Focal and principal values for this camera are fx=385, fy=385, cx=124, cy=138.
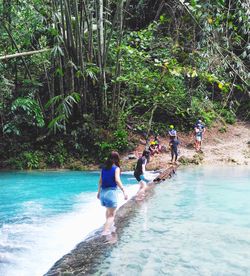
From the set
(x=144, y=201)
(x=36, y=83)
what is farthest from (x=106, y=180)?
(x=36, y=83)

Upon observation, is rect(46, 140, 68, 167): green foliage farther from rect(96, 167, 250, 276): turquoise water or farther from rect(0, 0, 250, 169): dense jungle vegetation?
rect(96, 167, 250, 276): turquoise water

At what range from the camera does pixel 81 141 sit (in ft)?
54.6

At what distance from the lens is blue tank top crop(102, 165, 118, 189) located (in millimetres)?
5848

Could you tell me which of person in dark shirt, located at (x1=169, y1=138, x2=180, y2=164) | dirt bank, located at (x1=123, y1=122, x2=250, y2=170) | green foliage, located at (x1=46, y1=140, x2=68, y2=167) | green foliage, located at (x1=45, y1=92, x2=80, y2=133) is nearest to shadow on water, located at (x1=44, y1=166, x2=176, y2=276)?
person in dark shirt, located at (x1=169, y1=138, x2=180, y2=164)

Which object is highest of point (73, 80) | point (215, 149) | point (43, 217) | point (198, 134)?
point (73, 80)

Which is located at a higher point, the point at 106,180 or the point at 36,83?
the point at 36,83

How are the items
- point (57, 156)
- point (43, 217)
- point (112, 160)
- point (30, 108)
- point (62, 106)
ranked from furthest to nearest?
point (57, 156) → point (30, 108) → point (62, 106) → point (43, 217) → point (112, 160)

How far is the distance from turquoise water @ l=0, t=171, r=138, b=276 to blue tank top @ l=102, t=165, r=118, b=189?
0.94 m

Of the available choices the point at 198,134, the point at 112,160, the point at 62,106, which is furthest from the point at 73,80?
the point at 112,160

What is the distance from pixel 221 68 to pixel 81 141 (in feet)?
21.8

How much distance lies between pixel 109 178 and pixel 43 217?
8.15ft

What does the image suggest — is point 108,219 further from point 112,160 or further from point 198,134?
point 198,134

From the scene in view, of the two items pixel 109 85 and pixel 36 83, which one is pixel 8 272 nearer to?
pixel 36 83

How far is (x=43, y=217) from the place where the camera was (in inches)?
302
